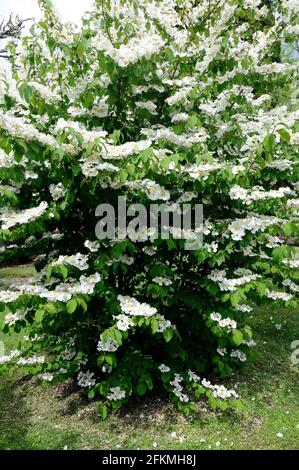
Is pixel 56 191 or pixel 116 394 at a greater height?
pixel 56 191

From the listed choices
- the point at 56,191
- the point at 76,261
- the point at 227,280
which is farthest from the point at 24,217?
the point at 227,280

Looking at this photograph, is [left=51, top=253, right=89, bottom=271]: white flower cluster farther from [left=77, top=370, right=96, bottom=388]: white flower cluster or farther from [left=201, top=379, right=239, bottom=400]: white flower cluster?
[left=201, top=379, right=239, bottom=400]: white flower cluster

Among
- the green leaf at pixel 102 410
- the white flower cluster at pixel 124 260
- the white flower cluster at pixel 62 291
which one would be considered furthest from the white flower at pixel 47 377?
the white flower cluster at pixel 124 260

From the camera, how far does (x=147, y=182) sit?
2.99 meters

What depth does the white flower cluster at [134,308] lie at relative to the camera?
311cm

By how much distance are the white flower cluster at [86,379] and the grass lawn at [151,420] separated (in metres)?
0.21

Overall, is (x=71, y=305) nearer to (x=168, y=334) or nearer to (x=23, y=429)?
(x=168, y=334)

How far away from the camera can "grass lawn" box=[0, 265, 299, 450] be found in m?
3.40

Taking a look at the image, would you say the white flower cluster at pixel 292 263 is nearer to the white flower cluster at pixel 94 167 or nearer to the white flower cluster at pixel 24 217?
the white flower cluster at pixel 94 167

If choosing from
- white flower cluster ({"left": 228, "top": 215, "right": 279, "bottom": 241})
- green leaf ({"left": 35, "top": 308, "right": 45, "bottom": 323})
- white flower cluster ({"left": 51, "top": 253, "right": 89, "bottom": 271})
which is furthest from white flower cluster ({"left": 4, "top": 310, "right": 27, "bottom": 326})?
white flower cluster ({"left": 228, "top": 215, "right": 279, "bottom": 241})

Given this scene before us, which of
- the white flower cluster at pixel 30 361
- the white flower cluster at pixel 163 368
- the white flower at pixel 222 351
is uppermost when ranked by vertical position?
the white flower at pixel 222 351

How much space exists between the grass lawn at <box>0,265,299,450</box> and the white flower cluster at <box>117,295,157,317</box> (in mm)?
1093

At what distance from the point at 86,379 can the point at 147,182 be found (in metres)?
2.02

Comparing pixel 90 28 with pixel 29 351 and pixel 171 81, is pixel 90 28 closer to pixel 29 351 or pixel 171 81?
pixel 171 81
